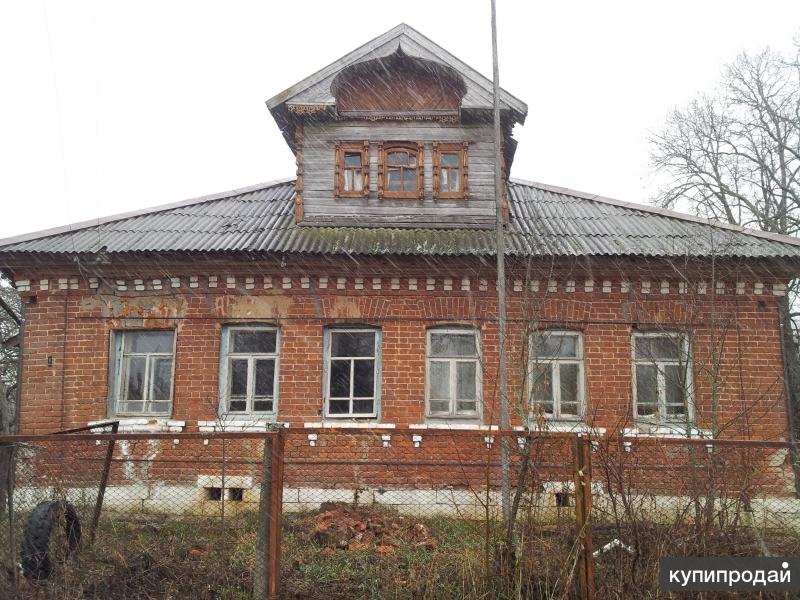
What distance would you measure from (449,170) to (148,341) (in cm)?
539

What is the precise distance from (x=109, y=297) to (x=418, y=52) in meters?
6.16

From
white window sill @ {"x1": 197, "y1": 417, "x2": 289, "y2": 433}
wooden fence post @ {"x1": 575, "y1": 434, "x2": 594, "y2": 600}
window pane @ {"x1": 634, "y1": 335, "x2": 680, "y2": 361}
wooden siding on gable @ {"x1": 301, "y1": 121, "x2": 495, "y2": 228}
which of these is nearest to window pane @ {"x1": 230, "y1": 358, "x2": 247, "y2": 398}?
white window sill @ {"x1": 197, "y1": 417, "x2": 289, "y2": 433}

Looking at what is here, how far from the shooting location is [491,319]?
9.25 meters

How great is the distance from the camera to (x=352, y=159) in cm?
1048

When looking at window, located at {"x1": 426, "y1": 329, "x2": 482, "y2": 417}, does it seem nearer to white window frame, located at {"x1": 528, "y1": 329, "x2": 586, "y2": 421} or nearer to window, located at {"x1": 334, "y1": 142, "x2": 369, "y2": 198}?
white window frame, located at {"x1": 528, "y1": 329, "x2": 586, "y2": 421}

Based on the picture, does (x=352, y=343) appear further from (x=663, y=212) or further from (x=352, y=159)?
(x=663, y=212)

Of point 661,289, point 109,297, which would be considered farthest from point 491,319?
point 109,297

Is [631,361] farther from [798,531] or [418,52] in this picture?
[418,52]

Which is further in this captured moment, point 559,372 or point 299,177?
point 299,177

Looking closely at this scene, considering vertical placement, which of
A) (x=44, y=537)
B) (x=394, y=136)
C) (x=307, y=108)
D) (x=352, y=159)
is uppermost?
(x=307, y=108)

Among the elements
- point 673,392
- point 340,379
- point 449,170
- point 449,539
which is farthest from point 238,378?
point 673,392

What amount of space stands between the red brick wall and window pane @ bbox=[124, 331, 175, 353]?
242mm

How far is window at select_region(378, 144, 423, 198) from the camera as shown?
1035 cm

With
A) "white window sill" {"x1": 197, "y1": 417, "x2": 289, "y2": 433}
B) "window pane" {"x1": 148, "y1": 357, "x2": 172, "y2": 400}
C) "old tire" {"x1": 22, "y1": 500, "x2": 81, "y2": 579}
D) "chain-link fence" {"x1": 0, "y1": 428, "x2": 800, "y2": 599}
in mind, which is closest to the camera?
"chain-link fence" {"x1": 0, "y1": 428, "x2": 800, "y2": 599}
